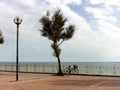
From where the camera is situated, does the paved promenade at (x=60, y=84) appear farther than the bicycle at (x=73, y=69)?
No

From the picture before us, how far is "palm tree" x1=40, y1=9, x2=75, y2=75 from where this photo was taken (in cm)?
3180

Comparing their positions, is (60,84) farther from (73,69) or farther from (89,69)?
(89,69)

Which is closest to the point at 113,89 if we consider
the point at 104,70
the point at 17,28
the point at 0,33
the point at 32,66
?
the point at 17,28

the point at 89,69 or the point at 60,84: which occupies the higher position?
the point at 89,69

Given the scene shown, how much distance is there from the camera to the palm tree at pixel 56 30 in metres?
31.8

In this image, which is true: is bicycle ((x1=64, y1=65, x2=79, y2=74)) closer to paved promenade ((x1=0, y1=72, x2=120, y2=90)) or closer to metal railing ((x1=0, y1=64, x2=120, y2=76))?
metal railing ((x1=0, y1=64, x2=120, y2=76))

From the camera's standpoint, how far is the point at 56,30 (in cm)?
3178

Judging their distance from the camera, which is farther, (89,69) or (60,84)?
(89,69)

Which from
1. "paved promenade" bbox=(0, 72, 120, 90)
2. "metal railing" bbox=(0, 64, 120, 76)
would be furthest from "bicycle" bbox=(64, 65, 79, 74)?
"paved promenade" bbox=(0, 72, 120, 90)

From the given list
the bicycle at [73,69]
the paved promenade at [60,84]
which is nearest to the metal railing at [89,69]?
the bicycle at [73,69]

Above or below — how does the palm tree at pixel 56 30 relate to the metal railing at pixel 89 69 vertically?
above

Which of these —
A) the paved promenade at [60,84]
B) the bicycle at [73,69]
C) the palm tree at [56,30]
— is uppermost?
the palm tree at [56,30]

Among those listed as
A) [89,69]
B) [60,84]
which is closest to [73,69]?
[89,69]

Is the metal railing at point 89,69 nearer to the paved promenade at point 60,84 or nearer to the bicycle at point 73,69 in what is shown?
the bicycle at point 73,69
